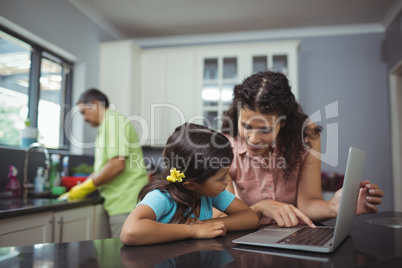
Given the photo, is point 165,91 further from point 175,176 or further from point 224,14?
point 175,176

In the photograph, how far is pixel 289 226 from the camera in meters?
1.05

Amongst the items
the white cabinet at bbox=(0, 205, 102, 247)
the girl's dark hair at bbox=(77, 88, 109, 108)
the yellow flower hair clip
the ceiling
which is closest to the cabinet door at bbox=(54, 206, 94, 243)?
the white cabinet at bbox=(0, 205, 102, 247)

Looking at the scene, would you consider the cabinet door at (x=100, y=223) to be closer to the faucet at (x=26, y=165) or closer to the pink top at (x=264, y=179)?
the faucet at (x=26, y=165)

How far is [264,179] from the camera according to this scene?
4.66ft

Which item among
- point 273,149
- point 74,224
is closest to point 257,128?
point 273,149

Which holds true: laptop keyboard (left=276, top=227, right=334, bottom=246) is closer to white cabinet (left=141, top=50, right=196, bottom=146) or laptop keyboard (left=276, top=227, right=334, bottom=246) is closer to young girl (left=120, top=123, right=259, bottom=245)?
young girl (left=120, top=123, right=259, bottom=245)

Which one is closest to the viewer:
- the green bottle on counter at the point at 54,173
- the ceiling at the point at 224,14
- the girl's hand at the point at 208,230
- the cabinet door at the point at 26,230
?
the girl's hand at the point at 208,230

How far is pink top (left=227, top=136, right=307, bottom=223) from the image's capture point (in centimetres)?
142

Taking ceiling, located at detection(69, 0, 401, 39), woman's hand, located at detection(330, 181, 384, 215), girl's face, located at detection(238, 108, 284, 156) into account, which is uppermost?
ceiling, located at detection(69, 0, 401, 39)

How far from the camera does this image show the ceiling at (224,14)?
11.2ft

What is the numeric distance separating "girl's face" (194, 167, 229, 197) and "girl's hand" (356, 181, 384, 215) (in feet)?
1.38

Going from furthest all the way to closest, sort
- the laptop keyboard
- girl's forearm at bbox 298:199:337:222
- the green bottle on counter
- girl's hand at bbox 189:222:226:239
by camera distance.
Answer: the green bottle on counter < girl's forearm at bbox 298:199:337:222 < girl's hand at bbox 189:222:226:239 < the laptop keyboard

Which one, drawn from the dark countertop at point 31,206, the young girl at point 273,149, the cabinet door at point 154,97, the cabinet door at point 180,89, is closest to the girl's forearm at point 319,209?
the young girl at point 273,149

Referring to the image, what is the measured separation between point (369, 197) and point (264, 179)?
1.37 ft
